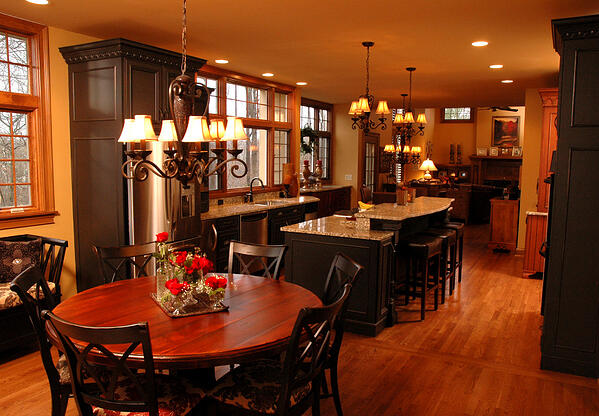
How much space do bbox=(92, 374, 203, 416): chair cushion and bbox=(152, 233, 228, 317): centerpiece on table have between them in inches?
12.4

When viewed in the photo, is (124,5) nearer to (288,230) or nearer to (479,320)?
(288,230)

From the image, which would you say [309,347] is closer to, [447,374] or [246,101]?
[447,374]

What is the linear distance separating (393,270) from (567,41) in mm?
2274

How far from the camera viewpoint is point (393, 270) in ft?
14.7

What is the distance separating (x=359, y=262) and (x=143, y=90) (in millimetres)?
2402

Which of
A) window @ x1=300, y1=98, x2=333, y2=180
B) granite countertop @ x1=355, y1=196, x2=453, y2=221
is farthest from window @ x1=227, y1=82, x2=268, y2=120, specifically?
granite countertop @ x1=355, y1=196, x2=453, y2=221

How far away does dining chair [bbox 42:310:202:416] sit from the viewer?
181 cm

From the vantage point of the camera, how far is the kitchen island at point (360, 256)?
13.7 feet

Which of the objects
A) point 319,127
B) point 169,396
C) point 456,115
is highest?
point 456,115

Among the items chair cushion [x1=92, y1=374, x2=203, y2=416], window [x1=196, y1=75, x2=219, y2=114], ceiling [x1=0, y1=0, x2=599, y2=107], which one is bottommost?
chair cushion [x1=92, y1=374, x2=203, y2=416]

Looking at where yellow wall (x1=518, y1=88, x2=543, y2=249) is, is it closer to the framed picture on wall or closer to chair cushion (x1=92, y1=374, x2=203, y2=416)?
chair cushion (x1=92, y1=374, x2=203, y2=416)

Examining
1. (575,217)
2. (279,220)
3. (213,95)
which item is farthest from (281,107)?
(575,217)

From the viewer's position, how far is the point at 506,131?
52.0ft

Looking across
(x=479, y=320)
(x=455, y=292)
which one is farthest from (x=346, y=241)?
(x=455, y=292)
